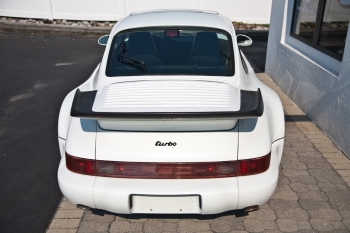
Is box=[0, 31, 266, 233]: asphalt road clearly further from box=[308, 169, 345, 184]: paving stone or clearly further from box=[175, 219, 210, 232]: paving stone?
box=[308, 169, 345, 184]: paving stone

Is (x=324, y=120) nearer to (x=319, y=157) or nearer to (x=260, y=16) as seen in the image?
(x=319, y=157)

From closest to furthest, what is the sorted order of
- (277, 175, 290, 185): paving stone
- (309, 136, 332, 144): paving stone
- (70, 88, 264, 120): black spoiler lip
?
(70, 88, 264, 120): black spoiler lip < (277, 175, 290, 185): paving stone < (309, 136, 332, 144): paving stone

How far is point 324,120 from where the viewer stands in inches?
185

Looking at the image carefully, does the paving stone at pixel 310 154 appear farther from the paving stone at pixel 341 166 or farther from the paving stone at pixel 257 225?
the paving stone at pixel 257 225

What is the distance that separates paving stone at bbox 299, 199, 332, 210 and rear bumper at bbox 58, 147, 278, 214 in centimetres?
89

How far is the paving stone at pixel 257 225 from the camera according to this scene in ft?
9.62

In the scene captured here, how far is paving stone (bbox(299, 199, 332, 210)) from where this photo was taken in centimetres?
320

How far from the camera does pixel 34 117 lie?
5262 mm

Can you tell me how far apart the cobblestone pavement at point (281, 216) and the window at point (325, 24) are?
6.30 feet

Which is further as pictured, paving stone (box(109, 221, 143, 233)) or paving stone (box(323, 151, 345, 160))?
paving stone (box(323, 151, 345, 160))

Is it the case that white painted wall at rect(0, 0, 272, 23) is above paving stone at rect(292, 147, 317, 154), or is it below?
above

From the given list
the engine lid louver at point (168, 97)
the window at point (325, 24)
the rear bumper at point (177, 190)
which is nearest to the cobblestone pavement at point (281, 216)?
the rear bumper at point (177, 190)

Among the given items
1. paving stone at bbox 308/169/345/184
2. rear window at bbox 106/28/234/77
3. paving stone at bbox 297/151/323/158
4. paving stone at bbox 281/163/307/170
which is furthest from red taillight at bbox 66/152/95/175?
paving stone at bbox 297/151/323/158

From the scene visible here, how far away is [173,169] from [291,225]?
51.0 inches
